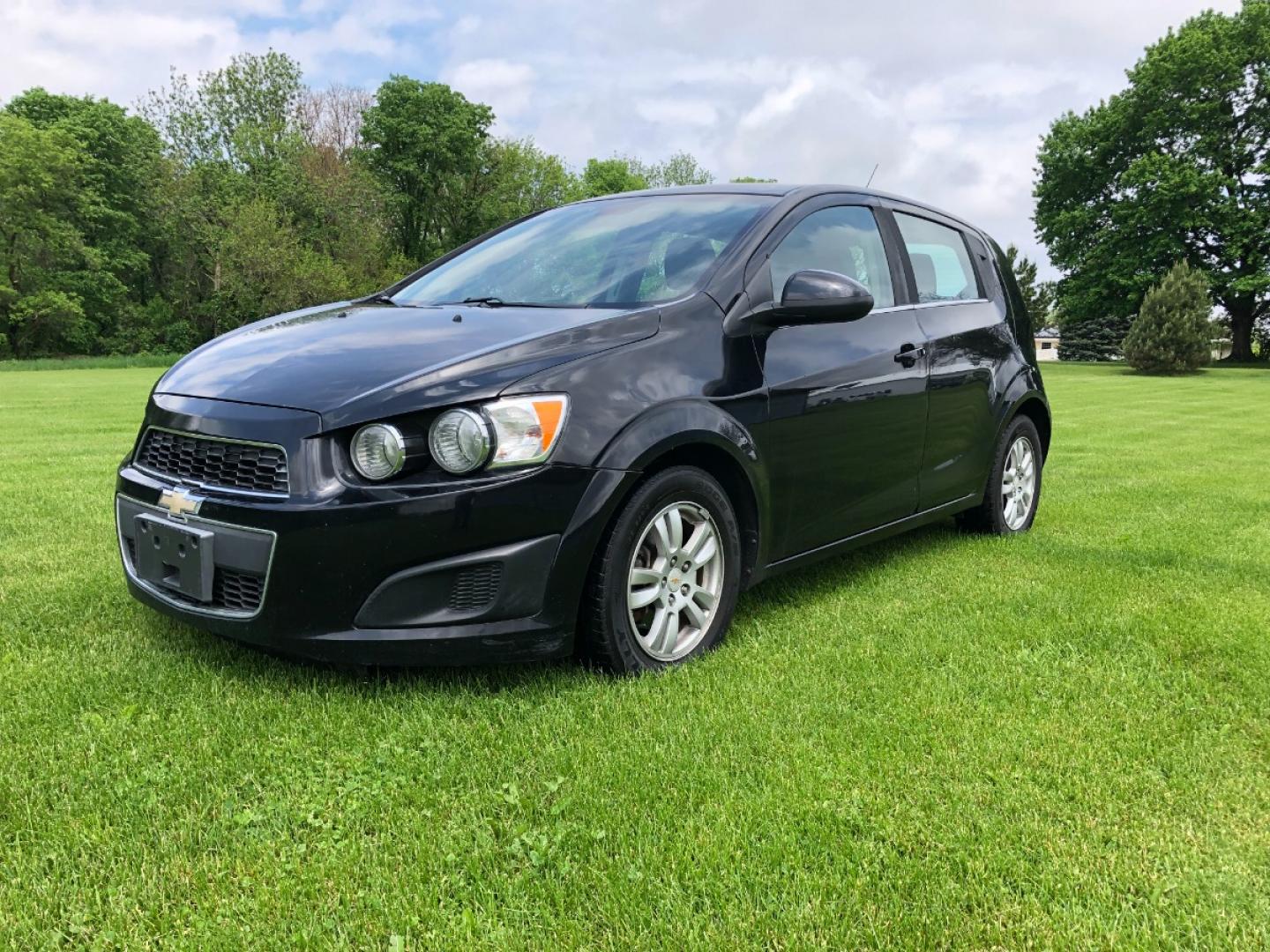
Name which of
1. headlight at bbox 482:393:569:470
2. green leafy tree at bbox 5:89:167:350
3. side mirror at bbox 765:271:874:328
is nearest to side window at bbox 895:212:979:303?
side mirror at bbox 765:271:874:328

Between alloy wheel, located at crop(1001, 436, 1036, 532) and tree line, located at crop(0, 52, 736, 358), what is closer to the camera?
alloy wheel, located at crop(1001, 436, 1036, 532)

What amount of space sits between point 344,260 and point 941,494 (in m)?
44.6

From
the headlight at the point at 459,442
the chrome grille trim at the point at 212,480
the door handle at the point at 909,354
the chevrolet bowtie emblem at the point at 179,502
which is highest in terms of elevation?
the door handle at the point at 909,354

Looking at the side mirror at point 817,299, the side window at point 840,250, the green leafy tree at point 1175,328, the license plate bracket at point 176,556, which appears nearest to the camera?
the license plate bracket at point 176,556

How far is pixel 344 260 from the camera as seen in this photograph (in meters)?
45.0

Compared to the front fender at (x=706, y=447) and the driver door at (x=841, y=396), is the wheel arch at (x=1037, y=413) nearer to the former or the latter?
the driver door at (x=841, y=396)

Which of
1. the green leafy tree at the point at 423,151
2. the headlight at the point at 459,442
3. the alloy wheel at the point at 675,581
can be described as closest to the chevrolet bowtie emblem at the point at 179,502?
the headlight at the point at 459,442

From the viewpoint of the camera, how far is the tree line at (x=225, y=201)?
42.8 m

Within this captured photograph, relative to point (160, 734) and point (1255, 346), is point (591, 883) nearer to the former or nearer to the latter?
point (160, 734)

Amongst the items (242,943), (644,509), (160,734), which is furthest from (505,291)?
(242,943)

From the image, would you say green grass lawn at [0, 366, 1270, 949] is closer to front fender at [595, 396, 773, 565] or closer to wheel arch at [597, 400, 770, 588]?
wheel arch at [597, 400, 770, 588]

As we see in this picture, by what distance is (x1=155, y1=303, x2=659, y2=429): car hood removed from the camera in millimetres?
2621

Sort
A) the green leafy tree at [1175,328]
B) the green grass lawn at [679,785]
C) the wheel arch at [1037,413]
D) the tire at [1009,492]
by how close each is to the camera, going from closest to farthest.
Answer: the green grass lawn at [679,785]
the tire at [1009,492]
the wheel arch at [1037,413]
the green leafy tree at [1175,328]

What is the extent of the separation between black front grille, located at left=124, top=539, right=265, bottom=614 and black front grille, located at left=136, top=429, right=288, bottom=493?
25 cm
